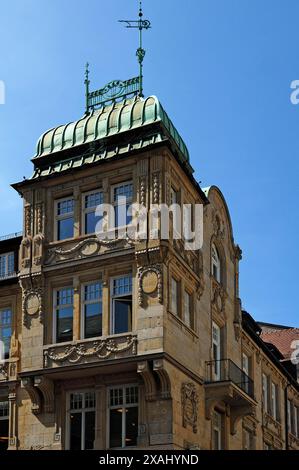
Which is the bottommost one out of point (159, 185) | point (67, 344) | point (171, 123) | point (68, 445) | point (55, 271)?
point (68, 445)

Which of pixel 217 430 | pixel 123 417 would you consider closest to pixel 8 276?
pixel 123 417

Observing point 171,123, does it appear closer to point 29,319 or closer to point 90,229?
point 90,229

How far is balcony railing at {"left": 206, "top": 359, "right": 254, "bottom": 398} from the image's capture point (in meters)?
33.5

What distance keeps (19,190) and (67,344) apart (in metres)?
6.69

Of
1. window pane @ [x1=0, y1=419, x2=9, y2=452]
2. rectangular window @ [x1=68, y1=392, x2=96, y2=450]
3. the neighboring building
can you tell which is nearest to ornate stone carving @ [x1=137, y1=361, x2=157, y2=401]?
the neighboring building

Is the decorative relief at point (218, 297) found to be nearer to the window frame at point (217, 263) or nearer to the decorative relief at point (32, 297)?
the window frame at point (217, 263)

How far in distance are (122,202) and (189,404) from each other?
7.36 metres

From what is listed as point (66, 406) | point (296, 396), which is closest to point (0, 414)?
point (66, 406)

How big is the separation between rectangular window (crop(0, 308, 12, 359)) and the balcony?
7.48 m

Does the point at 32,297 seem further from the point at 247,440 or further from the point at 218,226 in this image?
the point at 247,440

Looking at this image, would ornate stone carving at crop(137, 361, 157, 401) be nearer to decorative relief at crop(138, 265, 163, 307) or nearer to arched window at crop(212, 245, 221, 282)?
decorative relief at crop(138, 265, 163, 307)

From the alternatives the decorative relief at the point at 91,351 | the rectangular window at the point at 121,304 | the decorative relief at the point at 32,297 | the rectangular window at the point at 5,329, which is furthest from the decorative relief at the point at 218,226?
the rectangular window at the point at 5,329

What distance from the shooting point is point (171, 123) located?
3328 cm

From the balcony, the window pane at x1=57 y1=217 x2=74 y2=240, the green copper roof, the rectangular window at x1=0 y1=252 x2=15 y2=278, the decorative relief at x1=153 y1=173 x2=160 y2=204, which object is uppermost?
the green copper roof
